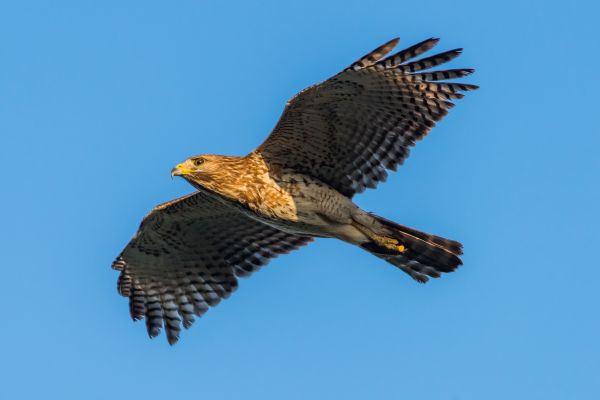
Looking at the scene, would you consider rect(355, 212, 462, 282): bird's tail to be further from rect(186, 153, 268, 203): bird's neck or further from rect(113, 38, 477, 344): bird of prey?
rect(186, 153, 268, 203): bird's neck

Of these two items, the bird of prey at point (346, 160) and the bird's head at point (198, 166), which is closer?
the bird of prey at point (346, 160)

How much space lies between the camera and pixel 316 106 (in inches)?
520

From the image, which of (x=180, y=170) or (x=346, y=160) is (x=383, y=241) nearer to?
(x=346, y=160)

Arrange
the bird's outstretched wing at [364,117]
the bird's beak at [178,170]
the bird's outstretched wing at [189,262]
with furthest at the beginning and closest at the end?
the bird's outstretched wing at [189,262]
the bird's beak at [178,170]
the bird's outstretched wing at [364,117]

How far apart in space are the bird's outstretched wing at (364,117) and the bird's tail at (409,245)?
50cm

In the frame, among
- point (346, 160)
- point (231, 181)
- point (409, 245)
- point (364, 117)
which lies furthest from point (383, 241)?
point (231, 181)

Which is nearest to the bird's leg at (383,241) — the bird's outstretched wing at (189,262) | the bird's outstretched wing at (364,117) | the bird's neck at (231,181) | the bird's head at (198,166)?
the bird's outstretched wing at (364,117)

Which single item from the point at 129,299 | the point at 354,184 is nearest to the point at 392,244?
the point at 354,184

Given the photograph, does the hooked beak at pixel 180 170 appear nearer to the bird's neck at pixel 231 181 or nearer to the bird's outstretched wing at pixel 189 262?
the bird's neck at pixel 231 181

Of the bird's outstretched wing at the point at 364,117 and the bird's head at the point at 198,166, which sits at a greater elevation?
the bird's outstretched wing at the point at 364,117

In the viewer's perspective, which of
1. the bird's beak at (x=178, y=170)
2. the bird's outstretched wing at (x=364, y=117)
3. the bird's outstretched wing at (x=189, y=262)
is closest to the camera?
the bird's outstretched wing at (x=364, y=117)

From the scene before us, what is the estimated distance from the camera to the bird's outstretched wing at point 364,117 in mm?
12953

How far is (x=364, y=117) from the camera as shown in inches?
532

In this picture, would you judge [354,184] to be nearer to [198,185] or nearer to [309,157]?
[309,157]
